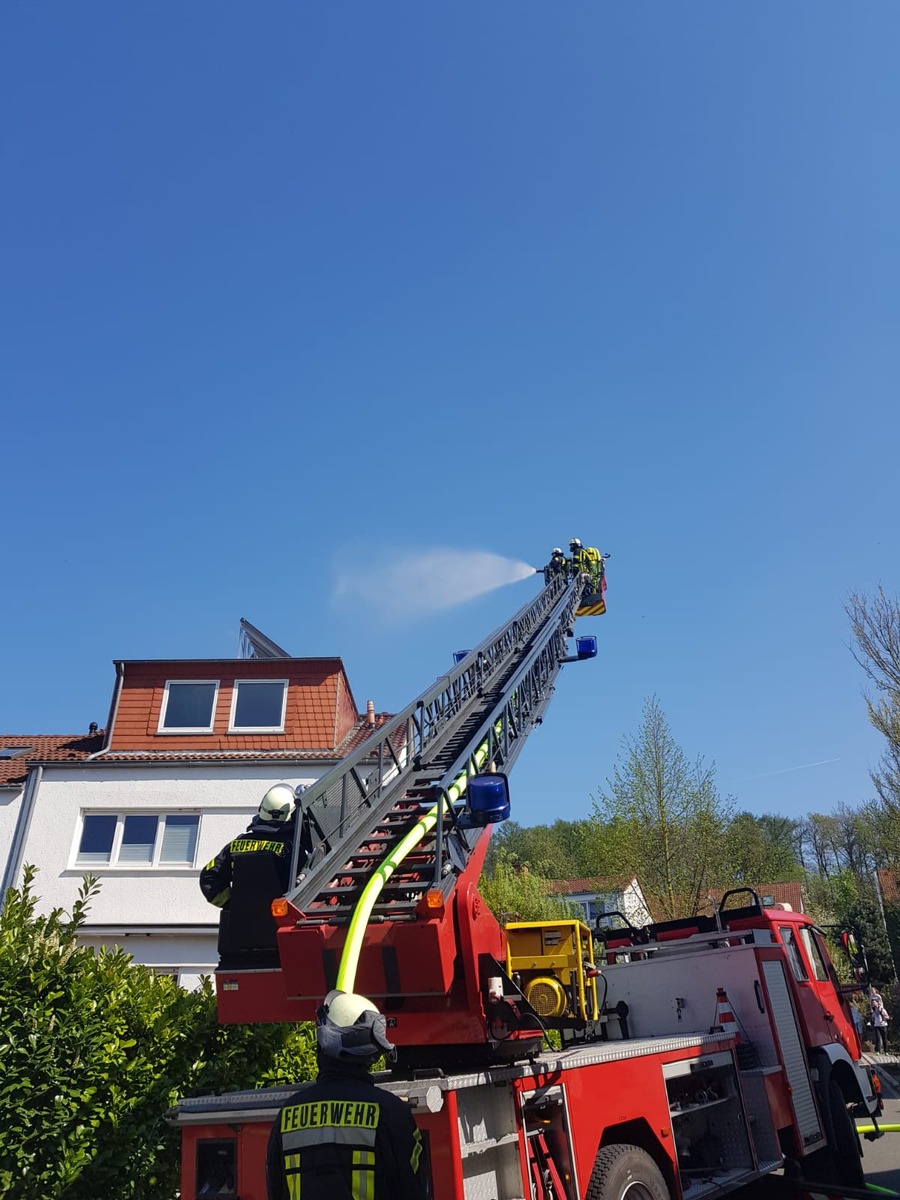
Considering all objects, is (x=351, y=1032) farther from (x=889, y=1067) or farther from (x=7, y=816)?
(x=889, y=1067)

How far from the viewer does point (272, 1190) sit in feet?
11.1

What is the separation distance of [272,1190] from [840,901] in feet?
150

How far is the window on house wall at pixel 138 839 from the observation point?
55.8 ft

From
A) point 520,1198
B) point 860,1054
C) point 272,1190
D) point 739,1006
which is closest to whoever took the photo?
point 272,1190

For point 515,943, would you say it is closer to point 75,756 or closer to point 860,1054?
point 860,1054

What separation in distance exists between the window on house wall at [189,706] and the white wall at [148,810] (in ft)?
4.66

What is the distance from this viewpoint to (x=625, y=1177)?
539 centimetres

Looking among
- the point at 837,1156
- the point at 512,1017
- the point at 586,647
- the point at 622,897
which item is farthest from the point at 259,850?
the point at 622,897

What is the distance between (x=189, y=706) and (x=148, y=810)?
265cm

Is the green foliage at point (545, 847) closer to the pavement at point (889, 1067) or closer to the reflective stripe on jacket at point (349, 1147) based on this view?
the pavement at point (889, 1067)

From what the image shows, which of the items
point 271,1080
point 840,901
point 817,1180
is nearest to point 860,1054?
point 817,1180

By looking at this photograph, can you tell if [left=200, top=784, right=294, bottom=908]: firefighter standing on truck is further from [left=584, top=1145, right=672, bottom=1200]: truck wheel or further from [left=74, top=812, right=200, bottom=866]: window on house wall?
[left=74, top=812, right=200, bottom=866]: window on house wall

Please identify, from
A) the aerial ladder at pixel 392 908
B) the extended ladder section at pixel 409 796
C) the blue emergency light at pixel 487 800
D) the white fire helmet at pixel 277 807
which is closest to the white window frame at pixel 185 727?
the extended ladder section at pixel 409 796

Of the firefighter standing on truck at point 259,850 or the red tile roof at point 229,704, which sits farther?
the red tile roof at point 229,704
